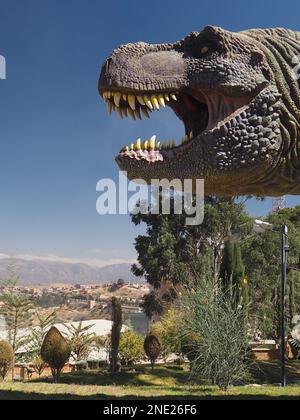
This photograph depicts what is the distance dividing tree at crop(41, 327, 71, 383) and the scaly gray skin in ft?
39.4

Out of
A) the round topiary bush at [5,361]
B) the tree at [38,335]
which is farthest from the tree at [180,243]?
the round topiary bush at [5,361]

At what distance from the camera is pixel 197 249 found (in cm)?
2356

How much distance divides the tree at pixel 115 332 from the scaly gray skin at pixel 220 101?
562 inches

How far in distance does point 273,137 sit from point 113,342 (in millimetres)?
14683

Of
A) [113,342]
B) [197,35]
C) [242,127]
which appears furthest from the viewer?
[113,342]

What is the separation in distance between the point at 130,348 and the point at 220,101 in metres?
16.8

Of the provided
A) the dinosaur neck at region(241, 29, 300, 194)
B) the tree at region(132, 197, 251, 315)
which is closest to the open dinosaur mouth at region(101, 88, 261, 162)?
the dinosaur neck at region(241, 29, 300, 194)

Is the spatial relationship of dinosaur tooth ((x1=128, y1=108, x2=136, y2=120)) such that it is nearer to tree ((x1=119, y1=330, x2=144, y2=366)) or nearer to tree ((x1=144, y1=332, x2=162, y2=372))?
tree ((x1=144, y1=332, x2=162, y2=372))

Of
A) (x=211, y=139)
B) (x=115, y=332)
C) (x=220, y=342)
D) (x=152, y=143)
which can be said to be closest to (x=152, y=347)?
(x=115, y=332)

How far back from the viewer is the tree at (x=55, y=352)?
46.2ft

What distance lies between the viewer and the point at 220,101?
131 inches

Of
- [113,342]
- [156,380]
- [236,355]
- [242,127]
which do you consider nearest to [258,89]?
[242,127]

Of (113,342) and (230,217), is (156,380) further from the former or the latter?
(230,217)

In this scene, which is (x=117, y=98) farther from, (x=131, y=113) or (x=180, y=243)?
(x=180, y=243)
